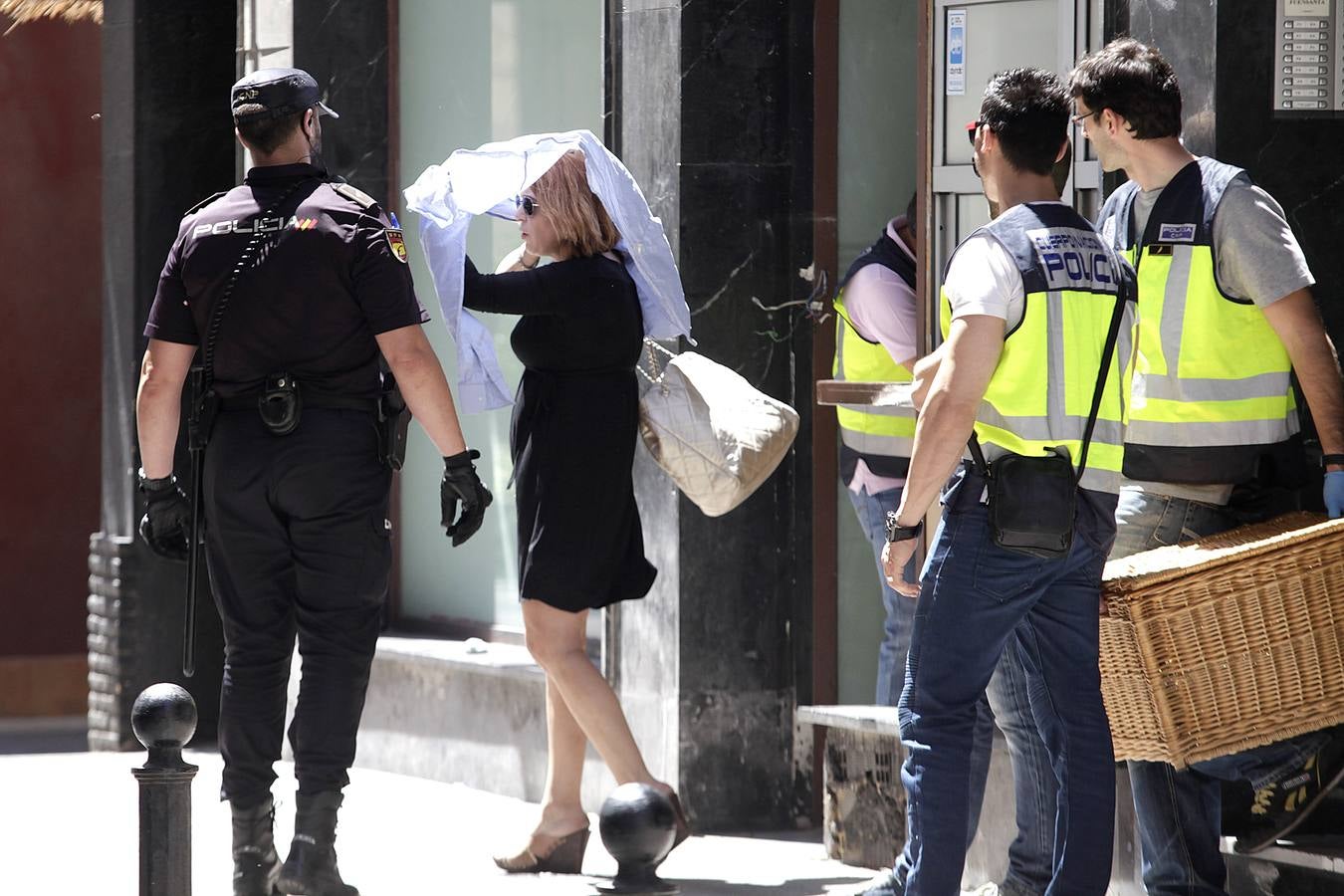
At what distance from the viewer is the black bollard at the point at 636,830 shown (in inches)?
159

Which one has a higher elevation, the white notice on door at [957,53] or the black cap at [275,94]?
the white notice on door at [957,53]

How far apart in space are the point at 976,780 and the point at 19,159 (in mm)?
6414

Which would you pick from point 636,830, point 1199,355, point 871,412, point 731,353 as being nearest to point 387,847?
point 731,353

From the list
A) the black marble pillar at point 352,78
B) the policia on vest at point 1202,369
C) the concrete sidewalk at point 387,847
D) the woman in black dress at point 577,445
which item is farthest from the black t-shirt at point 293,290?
the black marble pillar at point 352,78

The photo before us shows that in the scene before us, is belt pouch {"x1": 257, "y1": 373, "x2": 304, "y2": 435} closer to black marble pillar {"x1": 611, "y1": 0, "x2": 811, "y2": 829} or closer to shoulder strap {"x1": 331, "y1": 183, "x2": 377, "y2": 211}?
shoulder strap {"x1": 331, "y1": 183, "x2": 377, "y2": 211}

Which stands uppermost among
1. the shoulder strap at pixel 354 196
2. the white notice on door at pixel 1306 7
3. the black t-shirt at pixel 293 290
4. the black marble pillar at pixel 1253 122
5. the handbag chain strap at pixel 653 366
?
the white notice on door at pixel 1306 7

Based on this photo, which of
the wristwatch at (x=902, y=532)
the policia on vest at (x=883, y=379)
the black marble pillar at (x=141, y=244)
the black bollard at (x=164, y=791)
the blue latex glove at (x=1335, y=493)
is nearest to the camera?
the black bollard at (x=164, y=791)

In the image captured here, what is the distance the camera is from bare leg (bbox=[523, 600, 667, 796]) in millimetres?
5746

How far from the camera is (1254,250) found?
15.6 ft

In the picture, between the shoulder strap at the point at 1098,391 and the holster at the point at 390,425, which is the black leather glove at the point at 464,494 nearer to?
the holster at the point at 390,425

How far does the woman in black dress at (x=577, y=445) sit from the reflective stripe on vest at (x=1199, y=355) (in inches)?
58.1

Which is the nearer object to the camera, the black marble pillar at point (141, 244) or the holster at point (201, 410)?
the holster at point (201, 410)

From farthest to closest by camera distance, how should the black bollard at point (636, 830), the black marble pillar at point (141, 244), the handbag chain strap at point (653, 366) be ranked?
1. the black marble pillar at point (141, 244)
2. the handbag chain strap at point (653, 366)
3. the black bollard at point (636, 830)

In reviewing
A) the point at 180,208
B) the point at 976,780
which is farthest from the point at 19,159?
the point at 976,780
